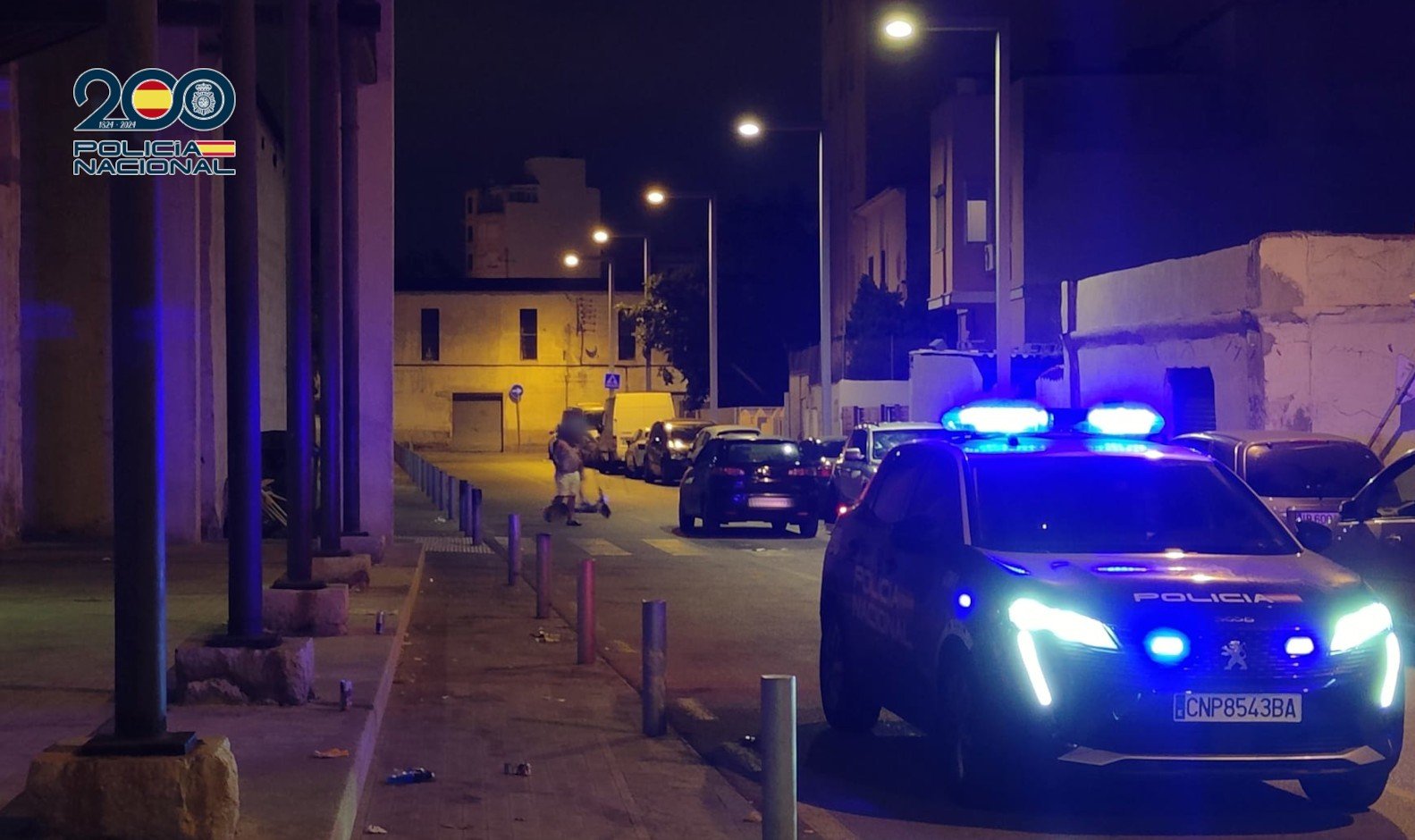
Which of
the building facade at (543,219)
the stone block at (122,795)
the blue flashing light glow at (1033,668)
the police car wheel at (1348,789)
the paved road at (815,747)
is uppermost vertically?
the building facade at (543,219)

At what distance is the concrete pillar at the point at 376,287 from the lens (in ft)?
74.7

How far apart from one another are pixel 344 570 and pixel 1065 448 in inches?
343

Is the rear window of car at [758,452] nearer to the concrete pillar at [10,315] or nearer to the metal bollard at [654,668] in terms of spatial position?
the concrete pillar at [10,315]

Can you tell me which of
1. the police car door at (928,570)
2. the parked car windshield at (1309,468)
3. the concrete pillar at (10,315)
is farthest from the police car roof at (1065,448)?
the concrete pillar at (10,315)

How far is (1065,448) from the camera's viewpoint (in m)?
8.84

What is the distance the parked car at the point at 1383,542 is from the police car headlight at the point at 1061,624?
660 cm

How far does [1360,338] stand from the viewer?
83.2ft

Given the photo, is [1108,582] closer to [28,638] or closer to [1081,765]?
[1081,765]

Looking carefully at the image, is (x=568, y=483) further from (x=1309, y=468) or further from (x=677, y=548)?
(x=1309, y=468)

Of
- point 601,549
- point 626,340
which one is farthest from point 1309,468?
point 626,340

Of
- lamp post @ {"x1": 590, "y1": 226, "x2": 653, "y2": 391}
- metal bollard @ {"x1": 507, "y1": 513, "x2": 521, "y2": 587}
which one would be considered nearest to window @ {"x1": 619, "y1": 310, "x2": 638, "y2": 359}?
lamp post @ {"x1": 590, "y1": 226, "x2": 653, "y2": 391}

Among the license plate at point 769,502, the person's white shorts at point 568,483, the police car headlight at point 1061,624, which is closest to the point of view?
the police car headlight at point 1061,624

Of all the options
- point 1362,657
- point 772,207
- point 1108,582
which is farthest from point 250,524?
point 772,207

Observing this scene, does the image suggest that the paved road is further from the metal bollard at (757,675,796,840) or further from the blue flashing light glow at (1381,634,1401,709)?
the metal bollard at (757,675,796,840)
